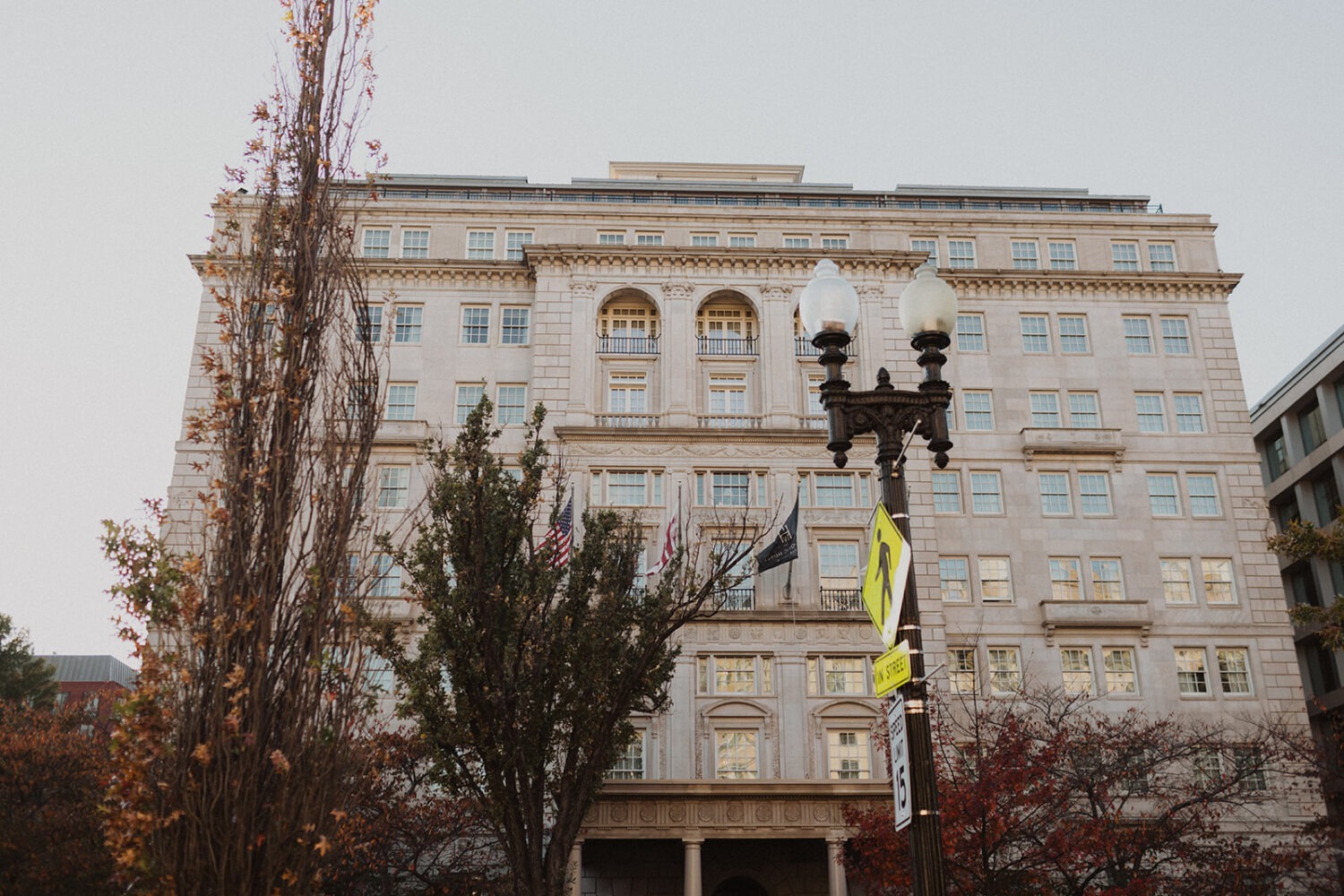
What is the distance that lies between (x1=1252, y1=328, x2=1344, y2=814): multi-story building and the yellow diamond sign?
44.2 meters

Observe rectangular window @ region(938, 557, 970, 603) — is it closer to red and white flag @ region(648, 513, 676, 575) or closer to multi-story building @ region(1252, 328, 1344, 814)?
red and white flag @ region(648, 513, 676, 575)

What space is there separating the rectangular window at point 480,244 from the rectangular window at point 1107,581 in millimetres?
25837

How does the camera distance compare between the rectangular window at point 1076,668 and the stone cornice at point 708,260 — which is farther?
the stone cornice at point 708,260

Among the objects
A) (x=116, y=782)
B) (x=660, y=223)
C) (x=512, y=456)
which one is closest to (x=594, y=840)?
(x=512, y=456)

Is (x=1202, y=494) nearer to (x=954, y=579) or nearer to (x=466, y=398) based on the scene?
(x=954, y=579)

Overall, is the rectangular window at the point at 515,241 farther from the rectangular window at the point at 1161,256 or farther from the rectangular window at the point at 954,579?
the rectangular window at the point at 1161,256

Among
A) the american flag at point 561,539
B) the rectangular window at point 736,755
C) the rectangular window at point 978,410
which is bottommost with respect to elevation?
the rectangular window at point 736,755

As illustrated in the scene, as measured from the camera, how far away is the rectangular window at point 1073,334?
147ft

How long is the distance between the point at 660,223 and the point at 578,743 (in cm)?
2574

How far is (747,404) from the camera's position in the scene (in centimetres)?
4294

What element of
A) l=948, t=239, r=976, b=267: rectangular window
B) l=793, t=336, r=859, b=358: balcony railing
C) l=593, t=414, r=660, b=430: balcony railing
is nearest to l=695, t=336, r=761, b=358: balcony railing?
l=793, t=336, r=859, b=358: balcony railing

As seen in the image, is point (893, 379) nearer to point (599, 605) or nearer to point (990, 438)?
point (990, 438)

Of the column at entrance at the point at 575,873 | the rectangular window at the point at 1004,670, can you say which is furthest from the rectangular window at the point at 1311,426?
the column at entrance at the point at 575,873

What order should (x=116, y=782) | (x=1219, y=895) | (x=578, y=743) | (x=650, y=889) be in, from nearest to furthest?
(x=116, y=782)
(x=578, y=743)
(x=1219, y=895)
(x=650, y=889)
